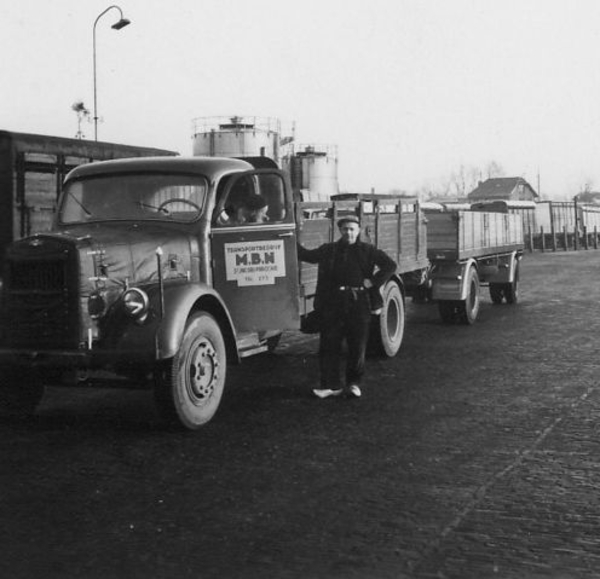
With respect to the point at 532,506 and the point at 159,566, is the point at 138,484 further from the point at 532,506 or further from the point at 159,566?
the point at 532,506

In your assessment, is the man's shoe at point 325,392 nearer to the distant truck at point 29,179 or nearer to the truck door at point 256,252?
the truck door at point 256,252

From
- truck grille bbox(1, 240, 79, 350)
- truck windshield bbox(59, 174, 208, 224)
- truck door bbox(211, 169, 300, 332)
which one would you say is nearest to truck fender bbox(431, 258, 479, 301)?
truck door bbox(211, 169, 300, 332)

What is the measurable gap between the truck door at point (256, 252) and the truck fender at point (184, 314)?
44 cm

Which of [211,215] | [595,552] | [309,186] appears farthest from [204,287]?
[309,186]

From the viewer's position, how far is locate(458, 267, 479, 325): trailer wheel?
528 inches

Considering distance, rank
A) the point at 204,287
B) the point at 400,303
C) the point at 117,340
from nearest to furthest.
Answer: the point at 117,340
the point at 204,287
the point at 400,303

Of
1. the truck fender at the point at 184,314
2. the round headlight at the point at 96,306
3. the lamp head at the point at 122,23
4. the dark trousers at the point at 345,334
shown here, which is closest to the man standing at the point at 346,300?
the dark trousers at the point at 345,334

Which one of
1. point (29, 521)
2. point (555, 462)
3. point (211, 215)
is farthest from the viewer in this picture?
point (211, 215)

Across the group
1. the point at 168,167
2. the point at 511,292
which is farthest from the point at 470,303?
the point at 168,167

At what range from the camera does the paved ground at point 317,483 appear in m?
3.87

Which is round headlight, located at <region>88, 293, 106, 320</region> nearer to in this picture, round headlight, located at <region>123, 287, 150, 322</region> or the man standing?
round headlight, located at <region>123, 287, 150, 322</region>

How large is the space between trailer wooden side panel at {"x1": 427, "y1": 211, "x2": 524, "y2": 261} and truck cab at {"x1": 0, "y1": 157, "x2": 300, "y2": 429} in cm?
596

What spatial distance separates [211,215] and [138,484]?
278 centimetres

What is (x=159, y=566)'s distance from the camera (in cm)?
378
